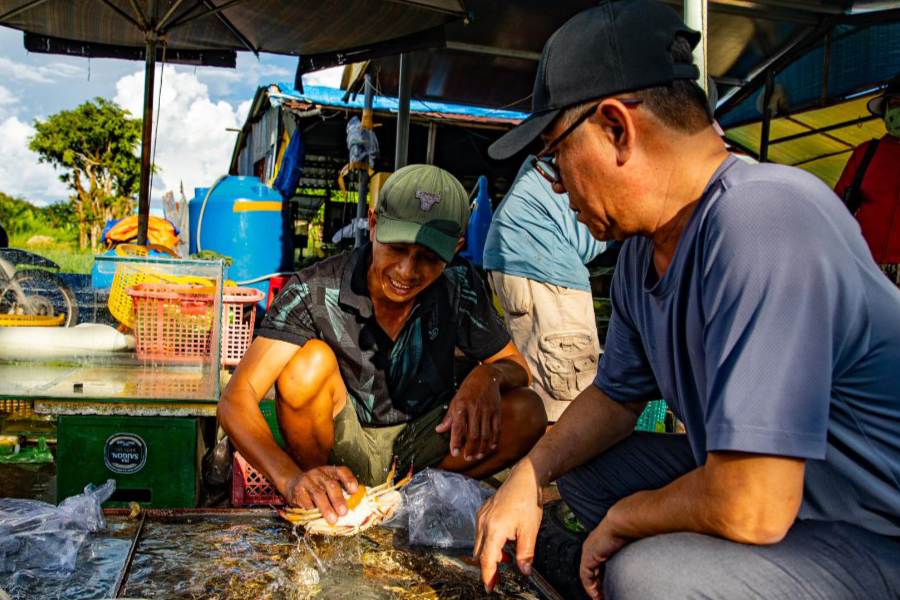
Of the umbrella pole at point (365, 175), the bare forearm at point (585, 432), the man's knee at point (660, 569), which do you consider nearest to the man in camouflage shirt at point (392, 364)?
the bare forearm at point (585, 432)

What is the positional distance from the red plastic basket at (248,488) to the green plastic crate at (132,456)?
198 mm

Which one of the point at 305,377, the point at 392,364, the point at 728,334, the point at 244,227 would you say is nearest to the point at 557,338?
the point at 392,364

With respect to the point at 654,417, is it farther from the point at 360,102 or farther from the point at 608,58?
the point at 360,102

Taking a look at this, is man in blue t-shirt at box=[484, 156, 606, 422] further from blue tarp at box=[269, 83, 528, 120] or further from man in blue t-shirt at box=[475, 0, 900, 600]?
blue tarp at box=[269, 83, 528, 120]

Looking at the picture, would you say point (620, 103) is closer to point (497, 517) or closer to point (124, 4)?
point (497, 517)

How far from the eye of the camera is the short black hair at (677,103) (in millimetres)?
1361

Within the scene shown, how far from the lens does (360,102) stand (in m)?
8.92

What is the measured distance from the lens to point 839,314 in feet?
3.78

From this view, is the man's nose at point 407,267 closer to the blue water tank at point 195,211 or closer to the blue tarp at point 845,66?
the blue tarp at point 845,66

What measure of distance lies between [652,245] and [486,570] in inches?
33.5

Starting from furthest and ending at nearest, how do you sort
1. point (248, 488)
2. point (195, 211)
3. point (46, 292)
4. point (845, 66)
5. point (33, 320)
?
point (195, 211) → point (845, 66) → point (46, 292) → point (33, 320) → point (248, 488)

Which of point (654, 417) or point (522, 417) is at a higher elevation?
point (522, 417)

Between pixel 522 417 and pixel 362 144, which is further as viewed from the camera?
pixel 362 144

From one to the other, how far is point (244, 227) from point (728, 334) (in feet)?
24.4
